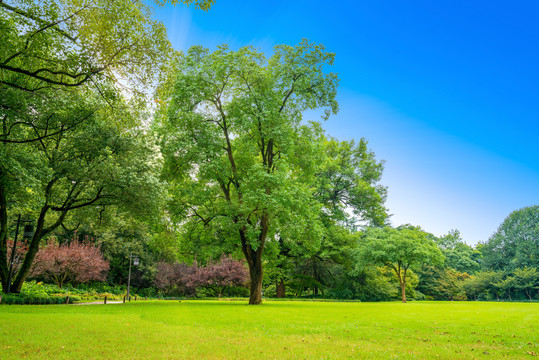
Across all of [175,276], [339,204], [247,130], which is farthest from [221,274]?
[247,130]

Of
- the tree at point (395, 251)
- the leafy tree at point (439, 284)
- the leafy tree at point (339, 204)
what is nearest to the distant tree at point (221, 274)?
→ the leafy tree at point (339, 204)

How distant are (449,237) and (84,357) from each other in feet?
294

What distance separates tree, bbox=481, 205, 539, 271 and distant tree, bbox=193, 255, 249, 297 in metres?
48.7

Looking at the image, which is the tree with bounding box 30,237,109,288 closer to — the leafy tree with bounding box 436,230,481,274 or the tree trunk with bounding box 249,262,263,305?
the tree trunk with bounding box 249,262,263,305

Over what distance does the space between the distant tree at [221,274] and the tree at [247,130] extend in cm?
1421

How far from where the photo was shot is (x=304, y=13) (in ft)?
58.7

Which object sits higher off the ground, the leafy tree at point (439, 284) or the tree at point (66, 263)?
the tree at point (66, 263)

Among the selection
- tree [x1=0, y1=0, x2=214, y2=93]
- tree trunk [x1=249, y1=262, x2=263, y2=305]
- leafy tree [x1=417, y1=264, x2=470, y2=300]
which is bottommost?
leafy tree [x1=417, y1=264, x2=470, y2=300]

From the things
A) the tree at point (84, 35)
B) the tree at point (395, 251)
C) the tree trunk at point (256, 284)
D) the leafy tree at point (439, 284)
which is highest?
the tree at point (84, 35)

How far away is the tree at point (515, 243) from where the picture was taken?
54.2 metres

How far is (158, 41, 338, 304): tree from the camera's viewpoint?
19.2 m

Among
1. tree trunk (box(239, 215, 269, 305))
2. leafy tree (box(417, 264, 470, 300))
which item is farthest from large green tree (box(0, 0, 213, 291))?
leafy tree (box(417, 264, 470, 300))

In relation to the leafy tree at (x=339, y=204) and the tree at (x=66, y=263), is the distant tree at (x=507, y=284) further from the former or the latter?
the tree at (x=66, y=263)

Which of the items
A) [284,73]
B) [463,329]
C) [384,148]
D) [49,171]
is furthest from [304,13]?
[384,148]
